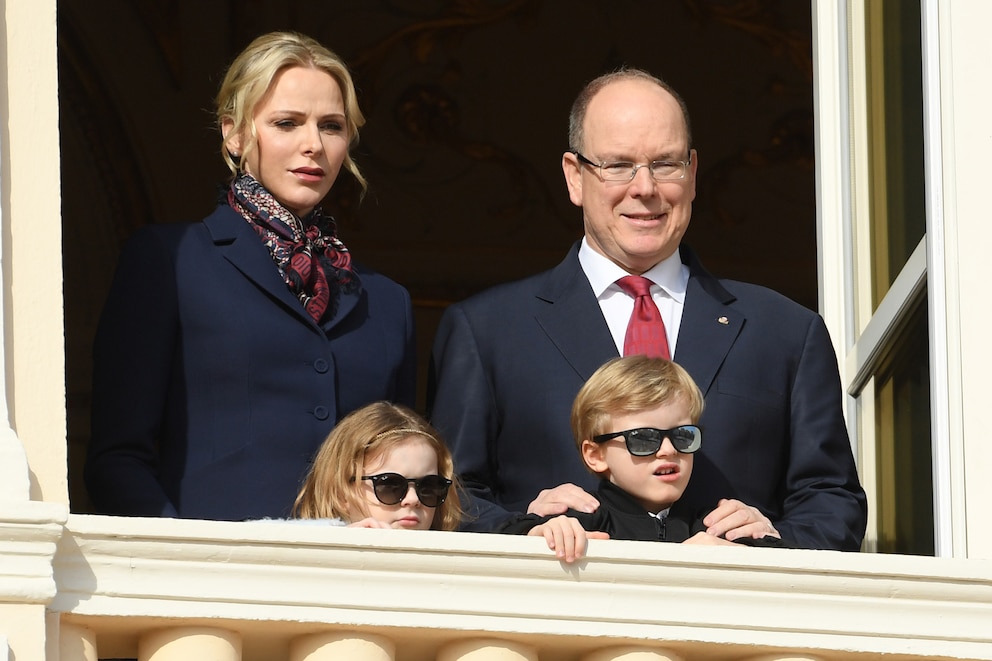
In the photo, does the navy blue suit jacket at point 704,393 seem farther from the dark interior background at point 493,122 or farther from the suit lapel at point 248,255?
the dark interior background at point 493,122

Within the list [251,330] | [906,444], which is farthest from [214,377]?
[906,444]

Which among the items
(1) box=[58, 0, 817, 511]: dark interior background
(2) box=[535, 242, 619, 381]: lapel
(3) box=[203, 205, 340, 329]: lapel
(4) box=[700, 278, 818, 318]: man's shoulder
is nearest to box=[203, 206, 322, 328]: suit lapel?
(3) box=[203, 205, 340, 329]: lapel

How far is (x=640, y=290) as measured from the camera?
15.3 ft

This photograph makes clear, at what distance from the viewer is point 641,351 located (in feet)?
14.9

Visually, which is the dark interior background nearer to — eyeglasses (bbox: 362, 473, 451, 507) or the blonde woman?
the blonde woman

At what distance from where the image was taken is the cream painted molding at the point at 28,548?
12.1ft

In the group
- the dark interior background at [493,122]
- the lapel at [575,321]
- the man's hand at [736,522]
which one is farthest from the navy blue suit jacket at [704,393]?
the dark interior background at [493,122]

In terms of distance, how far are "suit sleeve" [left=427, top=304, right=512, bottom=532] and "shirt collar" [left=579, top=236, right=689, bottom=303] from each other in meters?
0.26

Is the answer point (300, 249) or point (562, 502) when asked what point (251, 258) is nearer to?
point (300, 249)

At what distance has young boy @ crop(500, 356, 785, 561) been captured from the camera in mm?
4164

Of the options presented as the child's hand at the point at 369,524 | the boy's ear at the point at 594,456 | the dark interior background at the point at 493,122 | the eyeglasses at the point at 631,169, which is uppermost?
the dark interior background at the point at 493,122

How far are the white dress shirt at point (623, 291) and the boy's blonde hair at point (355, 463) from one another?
53 cm

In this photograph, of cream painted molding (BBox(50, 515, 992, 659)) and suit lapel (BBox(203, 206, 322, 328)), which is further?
suit lapel (BBox(203, 206, 322, 328))

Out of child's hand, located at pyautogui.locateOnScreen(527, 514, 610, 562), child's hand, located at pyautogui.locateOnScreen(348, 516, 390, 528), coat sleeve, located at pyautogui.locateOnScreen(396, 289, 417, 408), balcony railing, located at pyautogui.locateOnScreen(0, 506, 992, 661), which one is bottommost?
balcony railing, located at pyautogui.locateOnScreen(0, 506, 992, 661)
